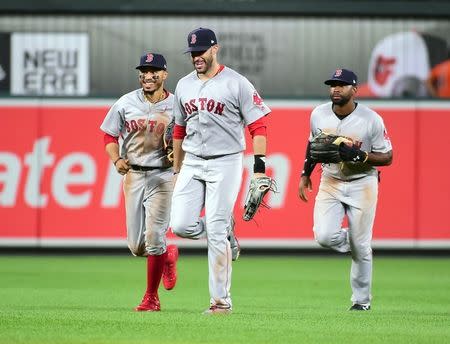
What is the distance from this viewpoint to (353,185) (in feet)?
35.9

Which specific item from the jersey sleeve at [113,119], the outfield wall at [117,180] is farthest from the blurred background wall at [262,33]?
the jersey sleeve at [113,119]

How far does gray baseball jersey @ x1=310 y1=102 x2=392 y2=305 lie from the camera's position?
35.6 feet

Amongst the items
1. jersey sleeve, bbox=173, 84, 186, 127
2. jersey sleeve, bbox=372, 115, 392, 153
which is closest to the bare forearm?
jersey sleeve, bbox=173, 84, 186, 127

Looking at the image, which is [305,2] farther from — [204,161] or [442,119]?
[204,161]

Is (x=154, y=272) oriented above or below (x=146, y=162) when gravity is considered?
below

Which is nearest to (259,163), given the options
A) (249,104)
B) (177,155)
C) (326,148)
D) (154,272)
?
(249,104)

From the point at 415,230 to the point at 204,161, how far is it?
338 inches

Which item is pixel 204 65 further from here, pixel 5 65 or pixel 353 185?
pixel 5 65

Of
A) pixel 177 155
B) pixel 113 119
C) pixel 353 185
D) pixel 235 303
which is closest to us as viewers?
pixel 177 155

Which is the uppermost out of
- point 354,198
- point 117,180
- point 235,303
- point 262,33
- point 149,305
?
point 262,33

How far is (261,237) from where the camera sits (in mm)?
17906

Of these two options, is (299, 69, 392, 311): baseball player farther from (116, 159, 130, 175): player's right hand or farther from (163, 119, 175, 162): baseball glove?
(116, 159, 130, 175): player's right hand

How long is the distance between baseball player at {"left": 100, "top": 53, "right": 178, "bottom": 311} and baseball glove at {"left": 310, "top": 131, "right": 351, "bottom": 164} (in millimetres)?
1270

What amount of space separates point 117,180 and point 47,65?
3.38m
